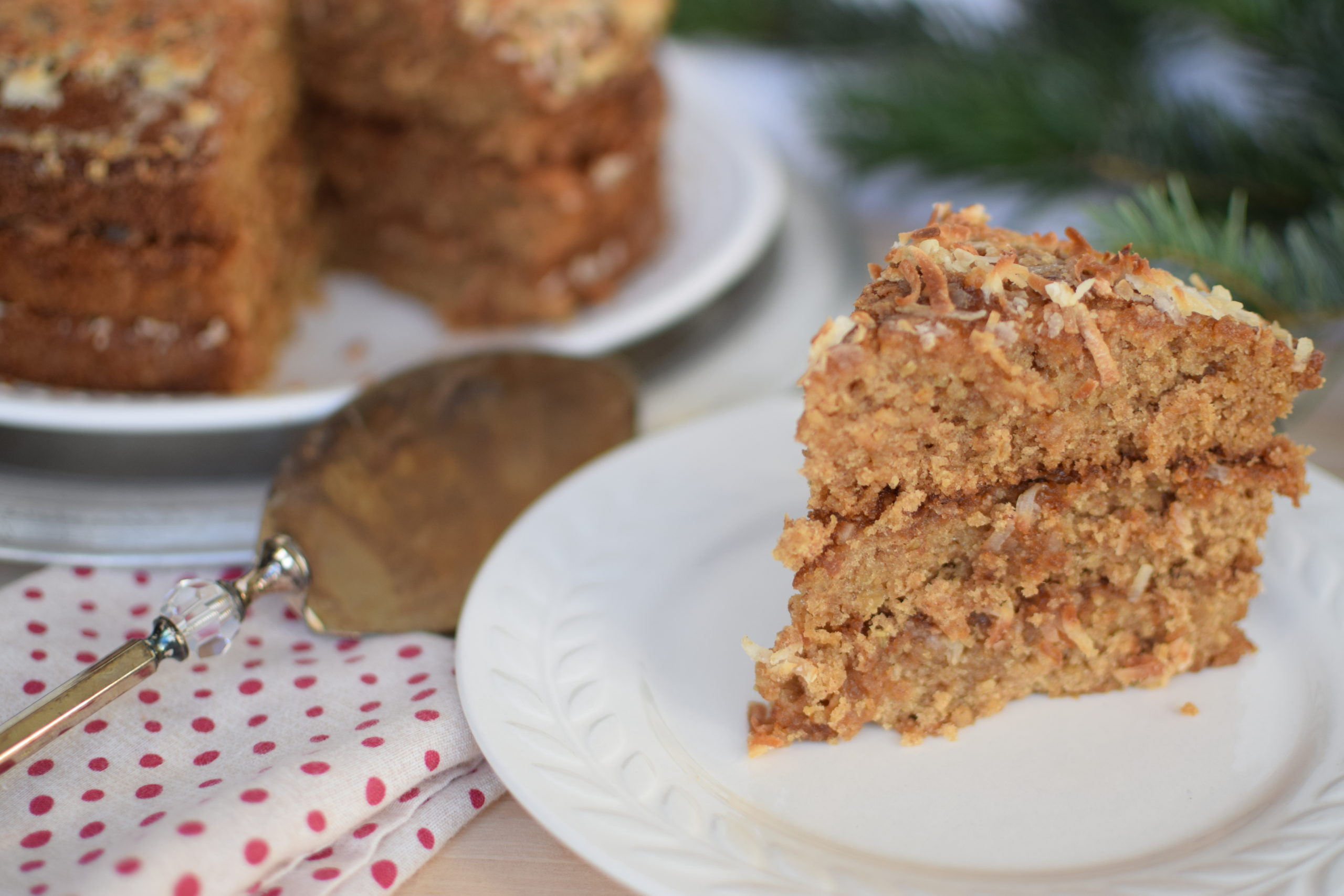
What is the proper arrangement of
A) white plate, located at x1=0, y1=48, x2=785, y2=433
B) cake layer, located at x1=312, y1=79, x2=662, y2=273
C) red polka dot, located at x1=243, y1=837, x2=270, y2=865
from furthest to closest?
1. cake layer, located at x1=312, y1=79, x2=662, y2=273
2. white plate, located at x1=0, y1=48, x2=785, y2=433
3. red polka dot, located at x1=243, y1=837, x2=270, y2=865

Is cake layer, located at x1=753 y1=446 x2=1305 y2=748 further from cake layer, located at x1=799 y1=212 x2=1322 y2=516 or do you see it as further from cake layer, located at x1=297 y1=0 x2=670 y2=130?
cake layer, located at x1=297 y1=0 x2=670 y2=130

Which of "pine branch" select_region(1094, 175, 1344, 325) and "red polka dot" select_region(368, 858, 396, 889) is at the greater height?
"pine branch" select_region(1094, 175, 1344, 325)

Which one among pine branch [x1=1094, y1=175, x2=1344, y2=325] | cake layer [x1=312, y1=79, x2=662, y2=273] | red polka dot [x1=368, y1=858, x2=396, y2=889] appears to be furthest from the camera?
cake layer [x1=312, y1=79, x2=662, y2=273]

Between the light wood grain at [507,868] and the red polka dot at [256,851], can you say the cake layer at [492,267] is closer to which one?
the light wood grain at [507,868]

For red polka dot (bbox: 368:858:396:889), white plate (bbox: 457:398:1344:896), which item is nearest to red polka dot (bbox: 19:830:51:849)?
red polka dot (bbox: 368:858:396:889)

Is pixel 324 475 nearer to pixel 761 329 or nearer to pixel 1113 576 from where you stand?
pixel 761 329

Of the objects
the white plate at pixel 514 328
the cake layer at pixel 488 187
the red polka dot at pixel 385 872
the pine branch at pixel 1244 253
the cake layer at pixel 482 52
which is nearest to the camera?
the red polka dot at pixel 385 872

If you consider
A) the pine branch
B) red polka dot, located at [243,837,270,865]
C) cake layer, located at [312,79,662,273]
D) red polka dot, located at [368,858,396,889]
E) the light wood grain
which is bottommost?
the light wood grain

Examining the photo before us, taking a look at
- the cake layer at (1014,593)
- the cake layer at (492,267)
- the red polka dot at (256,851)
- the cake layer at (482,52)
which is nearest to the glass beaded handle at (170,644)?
the red polka dot at (256,851)
